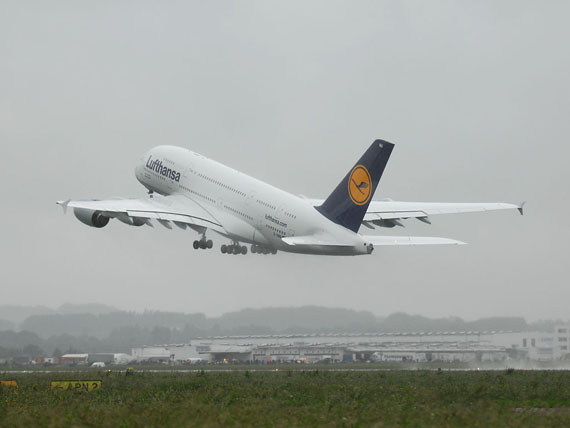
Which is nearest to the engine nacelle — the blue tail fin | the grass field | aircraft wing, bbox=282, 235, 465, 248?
aircraft wing, bbox=282, 235, 465, 248

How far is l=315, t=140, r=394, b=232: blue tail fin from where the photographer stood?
5984 centimetres

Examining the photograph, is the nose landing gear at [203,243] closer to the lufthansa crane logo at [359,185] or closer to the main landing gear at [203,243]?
the main landing gear at [203,243]

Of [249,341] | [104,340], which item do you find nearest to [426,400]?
[249,341]

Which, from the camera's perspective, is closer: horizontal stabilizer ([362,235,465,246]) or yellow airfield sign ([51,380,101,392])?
yellow airfield sign ([51,380,101,392])

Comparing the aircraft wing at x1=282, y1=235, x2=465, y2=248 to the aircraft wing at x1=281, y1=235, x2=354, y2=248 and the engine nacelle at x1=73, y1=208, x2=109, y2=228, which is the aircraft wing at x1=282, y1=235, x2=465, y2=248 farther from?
the engine nacelle at x1=73, y1=208, x2=109, y2=228

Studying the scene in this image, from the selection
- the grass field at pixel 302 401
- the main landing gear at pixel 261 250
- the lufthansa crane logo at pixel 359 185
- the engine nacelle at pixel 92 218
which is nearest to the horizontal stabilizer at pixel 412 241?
the lufthansa crane logo at pixel 359 185

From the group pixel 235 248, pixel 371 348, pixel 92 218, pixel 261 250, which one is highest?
pixel 92 218

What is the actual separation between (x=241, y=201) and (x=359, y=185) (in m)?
13.8

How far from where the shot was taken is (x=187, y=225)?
244 feet

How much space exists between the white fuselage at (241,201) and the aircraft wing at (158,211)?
0.63 m

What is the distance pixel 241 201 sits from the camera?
234 feet

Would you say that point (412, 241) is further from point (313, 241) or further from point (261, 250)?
point (261, 250)

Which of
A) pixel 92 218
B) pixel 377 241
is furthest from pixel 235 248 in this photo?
pixel 377 241

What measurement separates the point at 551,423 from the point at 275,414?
8809 mm
